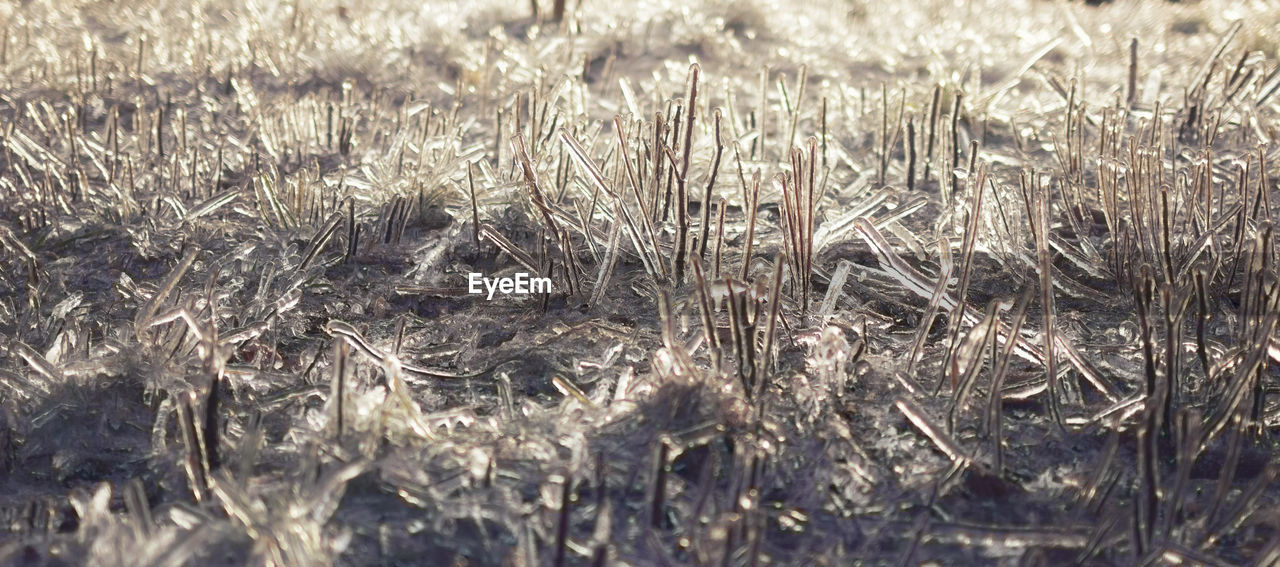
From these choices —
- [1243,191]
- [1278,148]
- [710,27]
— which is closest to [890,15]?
[710,27]

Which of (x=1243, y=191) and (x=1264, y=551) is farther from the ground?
(x=1243, y=191)

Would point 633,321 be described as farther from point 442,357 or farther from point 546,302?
point 442,357

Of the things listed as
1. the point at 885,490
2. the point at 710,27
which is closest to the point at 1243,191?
the point at 885,490

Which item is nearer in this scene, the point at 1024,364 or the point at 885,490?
the point at 885,490

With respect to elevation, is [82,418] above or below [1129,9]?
below

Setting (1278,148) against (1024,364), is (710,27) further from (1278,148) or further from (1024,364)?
(1024,364)

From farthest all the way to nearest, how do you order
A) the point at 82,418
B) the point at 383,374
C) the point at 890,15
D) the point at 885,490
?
the point at 890,15, the point at 383,374, the point at 82,418, the point at 885,490

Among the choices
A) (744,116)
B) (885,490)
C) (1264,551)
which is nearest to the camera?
(1264,551)

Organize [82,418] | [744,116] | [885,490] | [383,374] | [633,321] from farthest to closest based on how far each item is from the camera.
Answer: [744,116] → [633,321] → [383,374] → [82,418] → [885,490]

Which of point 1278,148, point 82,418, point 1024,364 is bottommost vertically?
point 82,418
